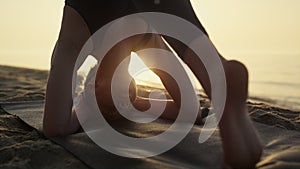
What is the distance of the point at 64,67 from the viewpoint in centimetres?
117

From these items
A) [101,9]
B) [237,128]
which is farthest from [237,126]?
[101,9]

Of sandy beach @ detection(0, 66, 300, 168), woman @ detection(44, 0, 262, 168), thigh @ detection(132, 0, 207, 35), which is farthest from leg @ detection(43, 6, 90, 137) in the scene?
thigh @ detection(132, 0, 207, 35)

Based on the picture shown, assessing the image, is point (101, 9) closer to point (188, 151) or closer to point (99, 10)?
point (99, 10)

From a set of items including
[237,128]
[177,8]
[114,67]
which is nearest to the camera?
[237,128]

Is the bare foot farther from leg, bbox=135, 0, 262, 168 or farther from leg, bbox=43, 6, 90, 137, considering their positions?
leg, bbox=43, 6, 90, 137

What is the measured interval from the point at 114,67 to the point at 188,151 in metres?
0.55

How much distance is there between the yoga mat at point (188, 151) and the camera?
0.91 m

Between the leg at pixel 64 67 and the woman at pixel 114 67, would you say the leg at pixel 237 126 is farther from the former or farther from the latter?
the leg at pixel 64 67

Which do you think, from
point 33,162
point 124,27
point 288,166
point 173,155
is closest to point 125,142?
point 173,155

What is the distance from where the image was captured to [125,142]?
1.16 m

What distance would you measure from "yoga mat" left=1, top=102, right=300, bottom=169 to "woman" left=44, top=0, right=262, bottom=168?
0.08 m

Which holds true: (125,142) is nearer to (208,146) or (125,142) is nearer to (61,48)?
(208,146)

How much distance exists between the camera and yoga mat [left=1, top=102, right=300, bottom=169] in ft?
3.00

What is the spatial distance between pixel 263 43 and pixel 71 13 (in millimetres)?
12194
